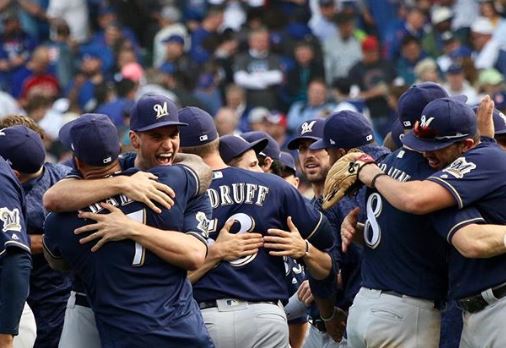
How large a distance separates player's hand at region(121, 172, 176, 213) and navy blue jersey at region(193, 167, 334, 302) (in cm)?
94

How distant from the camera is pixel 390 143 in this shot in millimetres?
8445

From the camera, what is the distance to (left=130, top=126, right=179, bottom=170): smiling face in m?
6.73

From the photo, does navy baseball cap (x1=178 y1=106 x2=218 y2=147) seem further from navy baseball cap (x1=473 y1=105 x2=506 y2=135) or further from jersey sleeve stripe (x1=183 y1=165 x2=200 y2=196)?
navy baseball cap (x1=473 y1=105 x2=506 y2=135)

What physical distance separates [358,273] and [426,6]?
1125cm

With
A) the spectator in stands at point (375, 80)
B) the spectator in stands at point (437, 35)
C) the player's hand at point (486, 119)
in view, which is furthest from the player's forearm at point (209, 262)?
the spectator in stands at point (437, 35)

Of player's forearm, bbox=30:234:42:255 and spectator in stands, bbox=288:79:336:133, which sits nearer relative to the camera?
player's forearm, bbox=30:234:42:255

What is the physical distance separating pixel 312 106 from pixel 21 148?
29.9 feet

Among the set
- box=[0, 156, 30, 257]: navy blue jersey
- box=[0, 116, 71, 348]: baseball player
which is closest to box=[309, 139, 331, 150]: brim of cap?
box=[0, 116, 71, 348]: baseball player

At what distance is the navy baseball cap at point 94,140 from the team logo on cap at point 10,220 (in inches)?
21.5

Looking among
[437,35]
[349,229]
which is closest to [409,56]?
[437,35]

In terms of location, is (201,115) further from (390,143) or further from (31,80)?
(31,80)

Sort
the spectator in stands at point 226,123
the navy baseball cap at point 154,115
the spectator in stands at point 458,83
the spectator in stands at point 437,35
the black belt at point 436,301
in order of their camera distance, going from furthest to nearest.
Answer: the spectator in stands at point 437,35
the spectator in stands at point 226,123
the spectator in stands at point 458,83
the black belt at point 436,301
the navy baseball cap at point 154,115

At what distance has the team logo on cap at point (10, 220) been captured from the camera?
252 inches

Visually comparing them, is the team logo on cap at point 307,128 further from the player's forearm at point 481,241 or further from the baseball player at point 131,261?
the player's forearm at point 481,241
